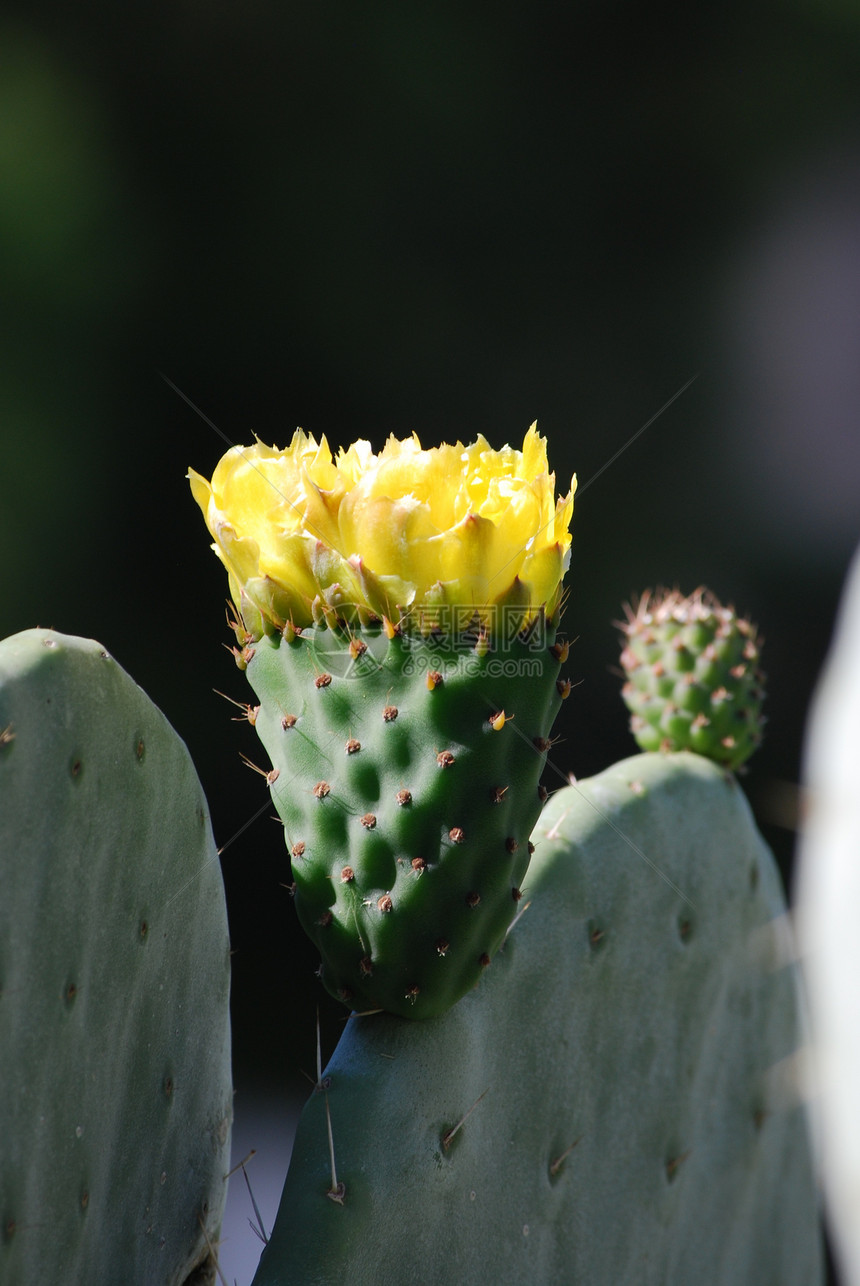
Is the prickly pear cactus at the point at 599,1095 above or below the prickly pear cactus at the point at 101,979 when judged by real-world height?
below

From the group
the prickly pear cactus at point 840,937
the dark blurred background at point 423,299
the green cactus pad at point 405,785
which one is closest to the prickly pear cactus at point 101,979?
the green cactus pad at point 405,785

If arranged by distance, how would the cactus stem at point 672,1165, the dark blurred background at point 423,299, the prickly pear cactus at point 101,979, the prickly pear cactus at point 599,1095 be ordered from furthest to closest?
the dark blurred background at point 423,299, the cactus stem at point 672,1165, the prickly pear cactus at point 599,1095, the prickly pear cactus at point 101,979

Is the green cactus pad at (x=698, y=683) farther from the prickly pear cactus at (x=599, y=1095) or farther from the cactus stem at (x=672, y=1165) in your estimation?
the cactus stem at (x=672, y=1165)

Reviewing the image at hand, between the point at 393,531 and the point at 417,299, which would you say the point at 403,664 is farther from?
the point at 417,299

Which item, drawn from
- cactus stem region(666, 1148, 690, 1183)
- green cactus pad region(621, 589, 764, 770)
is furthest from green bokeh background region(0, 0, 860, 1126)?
cactus stem region(666, 1148, 690, 1183)

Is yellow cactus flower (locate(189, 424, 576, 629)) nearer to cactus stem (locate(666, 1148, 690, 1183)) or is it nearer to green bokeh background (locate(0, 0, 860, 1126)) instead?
cactus stem (locate(666, 1148, 690, 1183))

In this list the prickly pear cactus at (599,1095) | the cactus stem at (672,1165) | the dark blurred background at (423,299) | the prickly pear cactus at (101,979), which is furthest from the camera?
the dark blurred background at (423,299)

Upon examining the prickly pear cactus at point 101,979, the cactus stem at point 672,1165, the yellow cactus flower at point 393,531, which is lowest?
the cactus stem at point 672,1165
